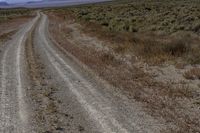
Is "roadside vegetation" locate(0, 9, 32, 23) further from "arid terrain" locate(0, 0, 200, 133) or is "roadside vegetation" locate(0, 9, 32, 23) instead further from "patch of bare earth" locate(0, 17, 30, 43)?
"arid terrain" locate(0, 0, 200, 133)

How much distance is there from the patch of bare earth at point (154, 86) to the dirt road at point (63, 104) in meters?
0.44

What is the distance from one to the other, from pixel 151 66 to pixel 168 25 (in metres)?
18.0

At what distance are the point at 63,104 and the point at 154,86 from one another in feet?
11.3

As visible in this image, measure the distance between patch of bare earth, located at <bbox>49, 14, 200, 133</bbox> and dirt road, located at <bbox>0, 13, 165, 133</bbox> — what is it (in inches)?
17.2

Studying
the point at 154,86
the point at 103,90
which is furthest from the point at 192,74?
the point at 103,90

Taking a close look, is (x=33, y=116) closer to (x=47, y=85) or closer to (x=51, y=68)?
(x=47, y=85)

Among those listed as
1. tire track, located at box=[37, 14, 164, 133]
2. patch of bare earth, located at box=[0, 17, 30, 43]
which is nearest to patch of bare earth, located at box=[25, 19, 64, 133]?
tire track, located at box=[37, 14, 164, 133]

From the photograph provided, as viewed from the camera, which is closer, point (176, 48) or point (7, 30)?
point (176, 48)

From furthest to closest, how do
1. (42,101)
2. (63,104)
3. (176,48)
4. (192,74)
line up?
(176,48), (192,74), (42,101), (63,104)

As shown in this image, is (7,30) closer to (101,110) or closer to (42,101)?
(42,101)

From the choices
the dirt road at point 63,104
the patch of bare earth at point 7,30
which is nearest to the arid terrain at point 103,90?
the dirt road at point 63,104

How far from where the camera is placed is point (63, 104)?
10906 mm

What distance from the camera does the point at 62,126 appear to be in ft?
29.1

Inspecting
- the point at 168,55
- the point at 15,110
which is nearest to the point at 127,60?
the point at 168,55
